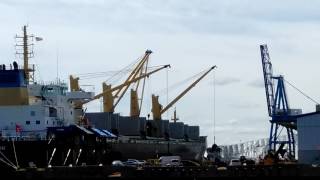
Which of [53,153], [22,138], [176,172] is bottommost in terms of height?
[176,172]

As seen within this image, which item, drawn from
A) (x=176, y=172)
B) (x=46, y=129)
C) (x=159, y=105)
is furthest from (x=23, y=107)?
(x=159, y=105)

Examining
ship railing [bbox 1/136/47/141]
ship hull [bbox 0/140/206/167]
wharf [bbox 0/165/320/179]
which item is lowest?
wharf [bbox 0/165/320/179]

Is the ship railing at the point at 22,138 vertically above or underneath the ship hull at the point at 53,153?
above

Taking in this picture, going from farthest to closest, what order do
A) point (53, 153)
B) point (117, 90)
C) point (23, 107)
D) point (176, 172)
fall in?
point (117, 90)
point (23, 107)
point (53, 153)
point (176, 172)

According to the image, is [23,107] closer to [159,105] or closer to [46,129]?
[46,129]

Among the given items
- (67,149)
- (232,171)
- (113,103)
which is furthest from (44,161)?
(113,103)

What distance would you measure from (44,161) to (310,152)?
974 inches

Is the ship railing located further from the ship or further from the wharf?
the wharf

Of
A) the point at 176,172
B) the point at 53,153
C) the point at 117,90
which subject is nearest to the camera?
the point at 176,172

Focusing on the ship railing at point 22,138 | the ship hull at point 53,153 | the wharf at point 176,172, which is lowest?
the wharf at point 176,172

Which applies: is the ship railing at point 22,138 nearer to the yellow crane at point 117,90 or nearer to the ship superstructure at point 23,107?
the ship superstructure at point 23,107

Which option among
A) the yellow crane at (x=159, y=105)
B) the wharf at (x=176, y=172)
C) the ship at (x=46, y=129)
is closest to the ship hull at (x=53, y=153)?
the ship at (x=46, y=129)

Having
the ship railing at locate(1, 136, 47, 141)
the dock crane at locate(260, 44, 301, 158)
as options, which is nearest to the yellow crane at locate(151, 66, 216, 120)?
the dock crane at locate(260, 44, 301, 158)

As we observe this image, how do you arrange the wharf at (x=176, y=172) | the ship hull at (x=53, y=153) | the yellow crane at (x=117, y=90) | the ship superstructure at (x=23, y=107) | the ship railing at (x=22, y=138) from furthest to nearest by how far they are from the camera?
the yellow crane at (x=117, y=90), the ship superstructure at (x=23, y=107), the ship railing at (x=22, y=138), the ship hull at (x=53, y=153), the wharf at (x=176, y=172)
